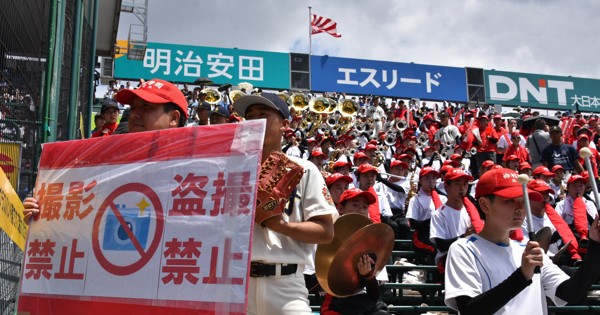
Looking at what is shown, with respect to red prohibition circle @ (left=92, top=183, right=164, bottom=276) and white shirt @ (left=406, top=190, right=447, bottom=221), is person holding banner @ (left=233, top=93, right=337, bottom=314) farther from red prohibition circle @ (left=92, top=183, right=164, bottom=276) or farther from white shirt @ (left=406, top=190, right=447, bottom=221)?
white shirt @ (left=406, top=190, right=447, bottom=221)

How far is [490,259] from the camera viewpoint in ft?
9.25

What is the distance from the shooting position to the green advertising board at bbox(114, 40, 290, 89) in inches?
1030

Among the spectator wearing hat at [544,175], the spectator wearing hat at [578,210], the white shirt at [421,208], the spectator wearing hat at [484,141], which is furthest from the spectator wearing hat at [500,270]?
the spectator wearing hat at [484,141]

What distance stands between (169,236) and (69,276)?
1.55ft

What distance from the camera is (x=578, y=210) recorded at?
8320 millimetres

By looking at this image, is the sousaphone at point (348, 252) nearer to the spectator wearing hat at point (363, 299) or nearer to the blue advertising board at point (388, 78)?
the spectator wearing hat at point (363, 299)

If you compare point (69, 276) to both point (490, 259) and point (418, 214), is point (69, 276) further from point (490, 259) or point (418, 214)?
point (418, 214)

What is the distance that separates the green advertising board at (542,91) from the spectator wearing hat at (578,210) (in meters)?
24.8

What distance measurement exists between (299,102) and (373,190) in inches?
548

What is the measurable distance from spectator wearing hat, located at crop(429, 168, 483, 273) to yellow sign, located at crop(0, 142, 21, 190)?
419 centimetres

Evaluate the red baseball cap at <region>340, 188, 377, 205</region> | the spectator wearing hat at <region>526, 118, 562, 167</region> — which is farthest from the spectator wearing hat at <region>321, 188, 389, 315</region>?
the spectator wearing hat at <region>526, 118, 562, 167</region>

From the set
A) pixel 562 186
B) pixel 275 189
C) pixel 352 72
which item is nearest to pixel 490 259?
pixel 275 189

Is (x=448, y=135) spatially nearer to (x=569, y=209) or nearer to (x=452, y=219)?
(x=569, y=209)

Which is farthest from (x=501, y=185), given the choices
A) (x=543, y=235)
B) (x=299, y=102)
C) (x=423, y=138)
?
(x=299, y=102)
